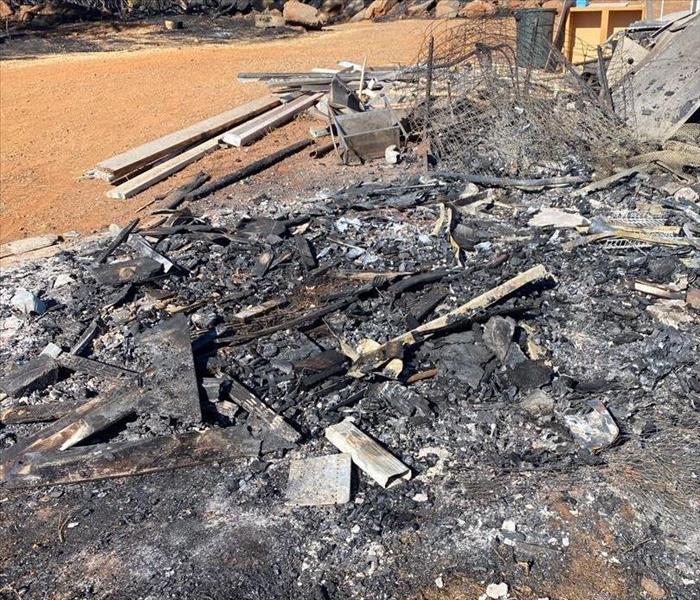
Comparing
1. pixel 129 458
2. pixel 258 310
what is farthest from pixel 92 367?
pixel 258 310

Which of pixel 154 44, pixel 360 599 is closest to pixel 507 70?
pixel 360 599

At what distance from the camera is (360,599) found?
365 centimetres

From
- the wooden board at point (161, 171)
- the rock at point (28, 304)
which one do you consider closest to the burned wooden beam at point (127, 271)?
the rock at point (28, 304)

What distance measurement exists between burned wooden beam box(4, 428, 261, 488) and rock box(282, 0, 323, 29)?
18770 millimetres

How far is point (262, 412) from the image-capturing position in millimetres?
4906

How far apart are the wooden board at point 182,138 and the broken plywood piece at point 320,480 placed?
6511 millimetres

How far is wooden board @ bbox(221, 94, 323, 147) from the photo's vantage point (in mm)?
10719

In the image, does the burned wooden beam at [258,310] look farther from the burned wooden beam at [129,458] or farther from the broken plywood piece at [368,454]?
the broken plywood piece at [368,454]

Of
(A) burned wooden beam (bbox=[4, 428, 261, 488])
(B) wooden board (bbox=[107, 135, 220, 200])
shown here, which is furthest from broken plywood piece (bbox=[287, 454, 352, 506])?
(B) wooden board (bbox=[107, 135, 220, 200])

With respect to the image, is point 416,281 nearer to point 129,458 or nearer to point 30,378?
point 129,458

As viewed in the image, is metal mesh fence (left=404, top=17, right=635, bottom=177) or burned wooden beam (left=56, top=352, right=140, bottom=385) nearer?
burned wooden beam (left=56, top=352, right=140, bottom=385)

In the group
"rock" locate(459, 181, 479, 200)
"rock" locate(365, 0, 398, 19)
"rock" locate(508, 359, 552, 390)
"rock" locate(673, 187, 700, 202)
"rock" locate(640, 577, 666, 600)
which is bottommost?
"rock" locate(640, 577, 666, 600)

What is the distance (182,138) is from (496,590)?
8567 mm

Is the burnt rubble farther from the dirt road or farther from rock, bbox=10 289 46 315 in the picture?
the dirt road
